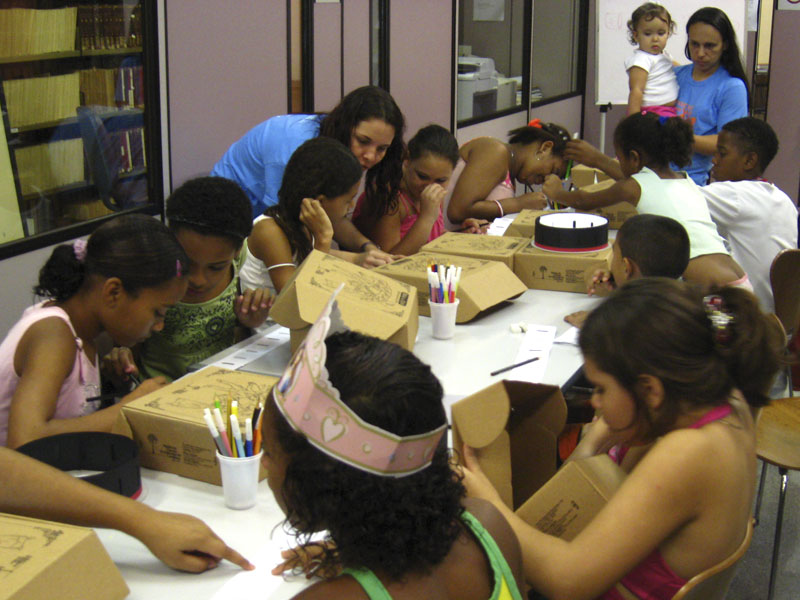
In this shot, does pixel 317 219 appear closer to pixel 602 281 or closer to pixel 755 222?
pixel 602 281

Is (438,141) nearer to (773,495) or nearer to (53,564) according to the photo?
(773,495)

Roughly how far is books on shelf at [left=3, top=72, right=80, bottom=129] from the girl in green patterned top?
2.93ft

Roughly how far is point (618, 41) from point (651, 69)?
171cm

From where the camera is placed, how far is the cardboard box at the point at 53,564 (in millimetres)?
934

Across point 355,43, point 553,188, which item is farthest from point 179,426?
point 355,43

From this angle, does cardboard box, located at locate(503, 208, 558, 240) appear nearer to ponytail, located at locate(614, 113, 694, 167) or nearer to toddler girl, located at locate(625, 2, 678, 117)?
ponytail, located at locate(614, 113, 694, 167)

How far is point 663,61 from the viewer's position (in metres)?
4.57

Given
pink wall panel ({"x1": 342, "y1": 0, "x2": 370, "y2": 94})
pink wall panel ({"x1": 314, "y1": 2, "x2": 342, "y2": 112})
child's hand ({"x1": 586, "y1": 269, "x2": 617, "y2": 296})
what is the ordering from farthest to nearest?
pink wall panel ({"x1": 342, "y1": 0, "x2": 370, "y2": 94})
pink wall panel ({"x1": 314, "y1": 2, "x2": 342, "y2": 112})
child's hand ({"x1": 586, "y1": 269, "x2": 617, "y2": 296})

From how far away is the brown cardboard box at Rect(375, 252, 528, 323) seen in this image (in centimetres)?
226

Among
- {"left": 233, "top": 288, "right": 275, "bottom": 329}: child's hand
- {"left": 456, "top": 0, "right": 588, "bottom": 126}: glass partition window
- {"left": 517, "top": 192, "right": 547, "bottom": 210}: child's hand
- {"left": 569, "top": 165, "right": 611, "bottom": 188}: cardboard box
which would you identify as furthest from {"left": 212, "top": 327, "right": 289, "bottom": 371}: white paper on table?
{"left": 456, "top": 0, "right": 588, "bottom": 126}: glass partition window

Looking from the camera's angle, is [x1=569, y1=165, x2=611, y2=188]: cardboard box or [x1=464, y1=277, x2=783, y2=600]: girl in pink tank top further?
[x1=569, y1=165, x2=611, y2=188]: cardboard box

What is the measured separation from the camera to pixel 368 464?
0.89 metres

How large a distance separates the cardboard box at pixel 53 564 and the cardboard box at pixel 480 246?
5.65ft

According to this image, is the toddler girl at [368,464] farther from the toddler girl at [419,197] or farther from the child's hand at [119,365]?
the toddler girl at [419,197]
